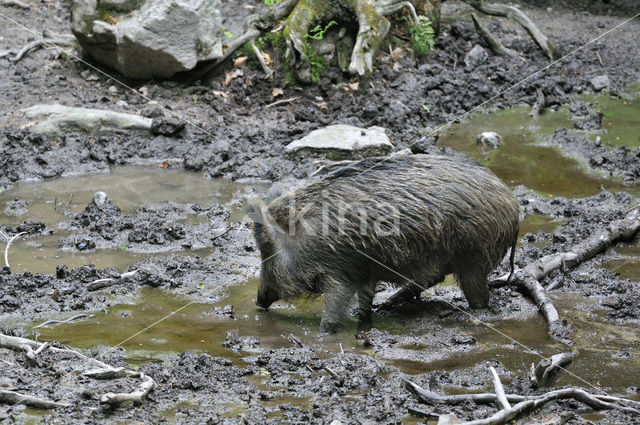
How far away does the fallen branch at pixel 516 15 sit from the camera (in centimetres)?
1359

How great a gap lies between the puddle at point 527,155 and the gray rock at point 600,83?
1.19 meters

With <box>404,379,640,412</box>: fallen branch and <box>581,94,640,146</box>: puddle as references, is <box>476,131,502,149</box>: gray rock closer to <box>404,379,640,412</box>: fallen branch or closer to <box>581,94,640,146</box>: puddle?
<box>581,94,640,146</box>: puddle

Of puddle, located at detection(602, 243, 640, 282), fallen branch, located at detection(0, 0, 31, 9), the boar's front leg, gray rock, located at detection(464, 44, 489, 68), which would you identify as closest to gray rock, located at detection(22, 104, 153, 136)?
fallen branch, located at detection(0, 0, 31, 9)

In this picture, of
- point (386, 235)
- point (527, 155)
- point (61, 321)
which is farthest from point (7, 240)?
point (527, 155)

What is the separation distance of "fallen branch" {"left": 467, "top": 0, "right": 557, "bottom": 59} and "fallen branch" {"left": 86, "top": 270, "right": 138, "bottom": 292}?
368 inches

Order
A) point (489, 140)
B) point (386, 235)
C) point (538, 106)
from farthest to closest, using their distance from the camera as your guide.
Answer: point (538, 106)
point (489, 140)
point (386, 235)

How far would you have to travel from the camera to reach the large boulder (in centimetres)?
1110

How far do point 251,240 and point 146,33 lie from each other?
15.2ft

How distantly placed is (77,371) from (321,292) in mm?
2180

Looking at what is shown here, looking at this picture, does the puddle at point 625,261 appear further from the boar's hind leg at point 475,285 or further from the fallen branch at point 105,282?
the fallen branch at point 105,282

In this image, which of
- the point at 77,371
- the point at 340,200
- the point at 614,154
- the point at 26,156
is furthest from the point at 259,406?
the point at 614,154

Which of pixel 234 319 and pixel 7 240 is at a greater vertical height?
pixel 7 240

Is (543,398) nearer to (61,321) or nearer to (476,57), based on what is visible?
(61,321)

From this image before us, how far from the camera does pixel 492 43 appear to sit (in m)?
13.5
